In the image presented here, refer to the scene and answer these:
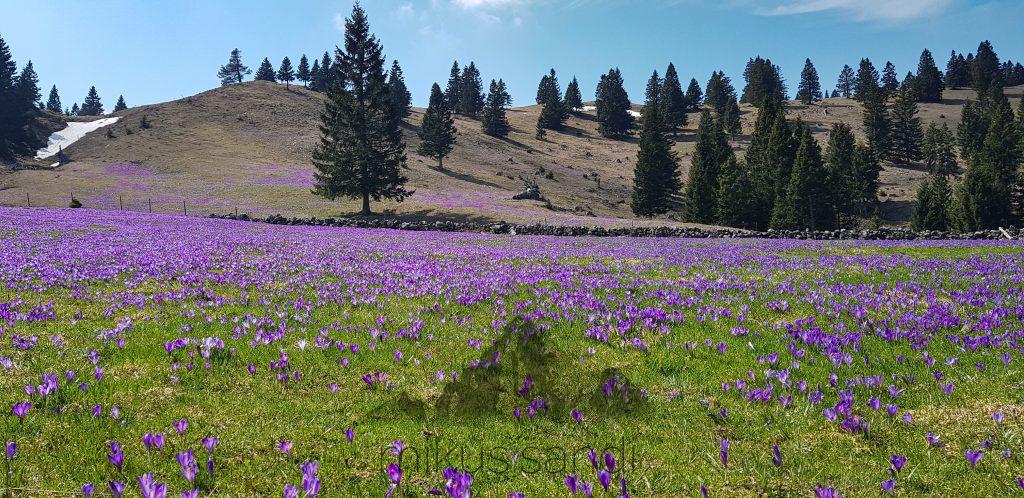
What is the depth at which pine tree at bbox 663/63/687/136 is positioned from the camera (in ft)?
502

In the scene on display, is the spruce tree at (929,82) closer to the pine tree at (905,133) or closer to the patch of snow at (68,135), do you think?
the pine tree at (905,133)

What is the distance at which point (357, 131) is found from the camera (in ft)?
174

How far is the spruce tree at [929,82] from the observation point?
171500 millimetres

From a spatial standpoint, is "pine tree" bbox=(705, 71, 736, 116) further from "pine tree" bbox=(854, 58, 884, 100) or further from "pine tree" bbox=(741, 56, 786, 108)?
"pine tree" bbox=(854, 58, 884, 100)

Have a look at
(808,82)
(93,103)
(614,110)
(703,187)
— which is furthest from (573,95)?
(93,103)

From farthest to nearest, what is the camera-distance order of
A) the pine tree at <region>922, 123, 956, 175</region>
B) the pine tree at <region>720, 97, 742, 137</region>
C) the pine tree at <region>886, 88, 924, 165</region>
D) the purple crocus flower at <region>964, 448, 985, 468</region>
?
1. the pine tree at <region>720, 97, 742, 137</region>
2. the pine tree at <region>886, 88, 924, 165</region>
3. the pine tree at <region>922, 123, 956, 175</region>
4. the purple crocus flower at <region>964, 448, 985, 468</region>

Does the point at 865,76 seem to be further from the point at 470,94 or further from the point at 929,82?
the point at 470,94

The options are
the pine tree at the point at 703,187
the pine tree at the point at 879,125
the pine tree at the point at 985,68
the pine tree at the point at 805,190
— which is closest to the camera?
the pine tree at the point at 805,190

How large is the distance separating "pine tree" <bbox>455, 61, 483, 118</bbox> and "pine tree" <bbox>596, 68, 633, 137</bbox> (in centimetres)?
4309

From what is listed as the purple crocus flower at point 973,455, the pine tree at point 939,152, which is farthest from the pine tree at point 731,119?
the purple crocus flower at point 973,455

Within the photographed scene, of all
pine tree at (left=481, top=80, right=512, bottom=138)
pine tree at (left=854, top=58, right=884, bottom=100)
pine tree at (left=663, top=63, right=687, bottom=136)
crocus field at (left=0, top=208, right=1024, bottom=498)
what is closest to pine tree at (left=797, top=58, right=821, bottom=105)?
pine tree at (left=854, top=58, right=884, bottom=100)

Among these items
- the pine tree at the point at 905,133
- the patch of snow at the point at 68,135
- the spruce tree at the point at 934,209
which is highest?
the pine tree at the point at 905,133

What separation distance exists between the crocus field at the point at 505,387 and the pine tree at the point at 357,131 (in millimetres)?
42313

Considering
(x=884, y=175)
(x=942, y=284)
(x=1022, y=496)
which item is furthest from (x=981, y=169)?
(x=1022, y=496)
